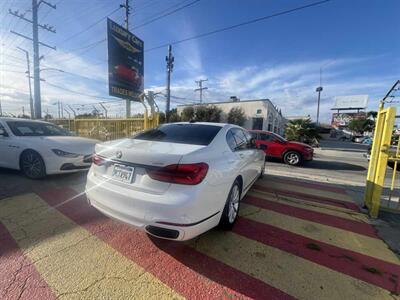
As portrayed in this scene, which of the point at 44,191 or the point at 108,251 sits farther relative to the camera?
the point at 44,191

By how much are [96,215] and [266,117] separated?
83.9 feet

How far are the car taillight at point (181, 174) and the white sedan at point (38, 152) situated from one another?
341 centimetres

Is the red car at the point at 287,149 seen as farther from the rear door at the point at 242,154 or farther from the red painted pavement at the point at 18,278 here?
the red painted pavement at the point at 18,278

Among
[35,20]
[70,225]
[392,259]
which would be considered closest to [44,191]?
[70,225]

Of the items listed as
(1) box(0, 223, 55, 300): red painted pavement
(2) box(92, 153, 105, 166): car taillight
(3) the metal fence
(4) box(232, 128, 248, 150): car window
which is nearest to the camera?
(1) box(0, 223, 55, 300): red painted pavement

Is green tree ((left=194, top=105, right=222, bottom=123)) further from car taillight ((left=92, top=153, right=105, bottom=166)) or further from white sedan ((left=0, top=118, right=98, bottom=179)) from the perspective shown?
car taillight ((left=92, top=153, right=105, bottom=166))

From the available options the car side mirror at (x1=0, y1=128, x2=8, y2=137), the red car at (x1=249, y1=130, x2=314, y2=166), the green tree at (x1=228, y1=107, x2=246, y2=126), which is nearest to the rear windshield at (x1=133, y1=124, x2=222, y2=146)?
the car side mirror at (x1=0, y1=128, x2=8, y2=137)

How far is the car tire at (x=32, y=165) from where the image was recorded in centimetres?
434

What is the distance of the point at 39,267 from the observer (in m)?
2.00

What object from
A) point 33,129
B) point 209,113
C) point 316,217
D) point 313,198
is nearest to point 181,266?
point 316,217

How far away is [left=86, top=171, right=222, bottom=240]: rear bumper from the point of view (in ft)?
6.12

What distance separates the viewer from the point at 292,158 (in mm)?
8961

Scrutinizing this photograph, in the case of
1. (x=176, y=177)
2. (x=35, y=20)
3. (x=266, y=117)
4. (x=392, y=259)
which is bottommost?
(x=392, y=259)

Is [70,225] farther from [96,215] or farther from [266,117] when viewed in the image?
[266,117]
